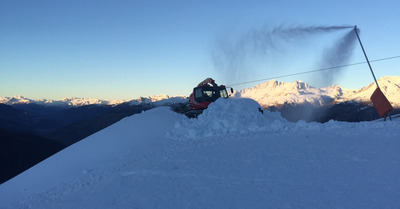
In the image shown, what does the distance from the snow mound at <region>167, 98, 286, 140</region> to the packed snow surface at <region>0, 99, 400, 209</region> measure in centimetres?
14

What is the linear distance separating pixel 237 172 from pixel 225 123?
31.3 feet

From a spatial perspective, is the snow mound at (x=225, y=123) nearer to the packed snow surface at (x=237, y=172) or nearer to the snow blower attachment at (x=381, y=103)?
the packed snow surface at (x=237, y=172)

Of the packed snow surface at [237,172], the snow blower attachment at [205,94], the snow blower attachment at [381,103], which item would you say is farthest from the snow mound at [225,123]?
the snow blower attachment at [381,103]

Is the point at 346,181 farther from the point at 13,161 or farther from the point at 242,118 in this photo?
the point at 13,161

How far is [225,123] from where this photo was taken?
18.6m

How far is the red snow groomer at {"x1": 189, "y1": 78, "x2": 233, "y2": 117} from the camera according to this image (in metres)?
24.9

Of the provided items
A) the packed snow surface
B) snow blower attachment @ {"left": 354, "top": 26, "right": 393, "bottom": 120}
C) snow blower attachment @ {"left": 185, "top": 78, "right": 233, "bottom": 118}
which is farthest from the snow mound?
snow blower attachment @ {"left": 354, "top": 26, "right": 393, "bottom": 120}

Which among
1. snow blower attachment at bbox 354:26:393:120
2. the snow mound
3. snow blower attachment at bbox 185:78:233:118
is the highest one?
snow blower attachment at bbox 185:78:233:118

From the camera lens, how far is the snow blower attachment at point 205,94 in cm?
2488

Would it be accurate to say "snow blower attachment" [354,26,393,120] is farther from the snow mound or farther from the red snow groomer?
the red snow groomer

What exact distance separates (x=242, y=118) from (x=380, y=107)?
8589 mm

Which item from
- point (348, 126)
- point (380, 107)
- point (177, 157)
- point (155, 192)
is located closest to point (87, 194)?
point (155, 192)

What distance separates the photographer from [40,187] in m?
13.5

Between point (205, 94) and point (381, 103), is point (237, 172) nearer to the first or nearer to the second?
point (381, 103)
